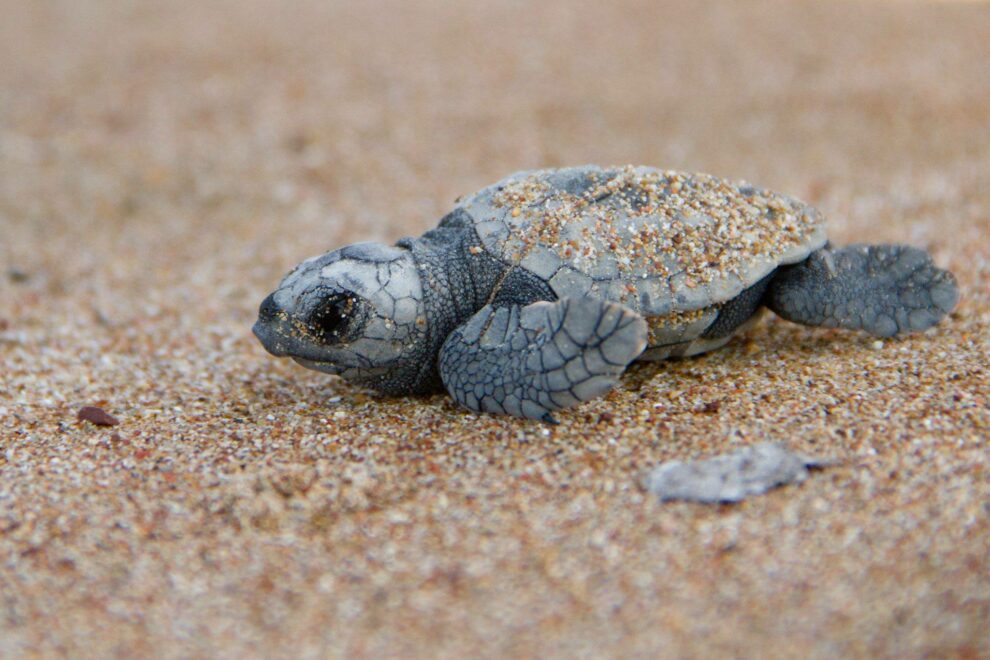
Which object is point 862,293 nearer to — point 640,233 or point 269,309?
point 640,233

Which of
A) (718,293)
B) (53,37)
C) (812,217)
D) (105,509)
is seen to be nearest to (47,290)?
(105,509)

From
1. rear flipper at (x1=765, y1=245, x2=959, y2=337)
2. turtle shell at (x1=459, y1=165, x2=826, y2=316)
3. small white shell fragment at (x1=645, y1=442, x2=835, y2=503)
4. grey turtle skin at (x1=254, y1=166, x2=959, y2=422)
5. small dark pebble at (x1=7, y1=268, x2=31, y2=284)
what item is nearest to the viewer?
small white shell fragment at (x1=645, y1=442, x2=835, y2=503)

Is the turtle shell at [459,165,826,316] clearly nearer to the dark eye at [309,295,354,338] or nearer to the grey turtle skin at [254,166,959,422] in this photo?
the grey turtle skin at [254,166,959,422]

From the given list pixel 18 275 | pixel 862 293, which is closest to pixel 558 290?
pixel 862 293

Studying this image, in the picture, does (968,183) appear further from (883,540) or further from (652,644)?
(652,644)

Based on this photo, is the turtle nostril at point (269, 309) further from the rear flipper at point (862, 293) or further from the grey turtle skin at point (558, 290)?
the rear flipper at point (862, 293)

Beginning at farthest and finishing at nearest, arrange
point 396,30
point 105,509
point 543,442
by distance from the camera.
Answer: point 396,30 → point 543,442 → point 105,509

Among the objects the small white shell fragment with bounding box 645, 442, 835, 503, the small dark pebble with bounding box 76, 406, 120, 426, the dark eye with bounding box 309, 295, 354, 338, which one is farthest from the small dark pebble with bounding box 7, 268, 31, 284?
the small white shell fragment with bounding box 645, 442, 835, 503
